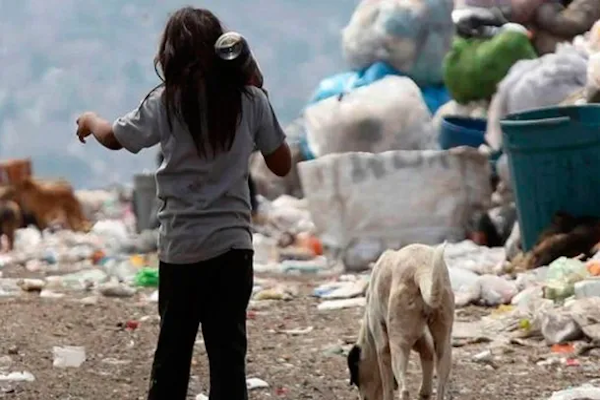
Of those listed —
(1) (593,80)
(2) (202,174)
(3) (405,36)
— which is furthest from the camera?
(3) (405,36)

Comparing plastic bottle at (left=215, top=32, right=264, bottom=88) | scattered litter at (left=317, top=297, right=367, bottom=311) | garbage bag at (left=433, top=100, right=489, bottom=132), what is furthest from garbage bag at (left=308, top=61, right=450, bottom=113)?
plastic bottle at (left=215, top=32, right=264, bottom=88)

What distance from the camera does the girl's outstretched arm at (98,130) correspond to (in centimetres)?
341

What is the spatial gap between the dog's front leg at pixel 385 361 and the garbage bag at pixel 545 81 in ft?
16.4

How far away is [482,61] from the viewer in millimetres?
10289

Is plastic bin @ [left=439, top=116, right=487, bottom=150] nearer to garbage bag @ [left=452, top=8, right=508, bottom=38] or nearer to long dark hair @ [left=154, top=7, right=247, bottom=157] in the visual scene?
garbage bag @ [left=452, top=8, right=508, bottom=38]

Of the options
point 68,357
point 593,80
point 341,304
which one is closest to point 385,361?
point 68,357

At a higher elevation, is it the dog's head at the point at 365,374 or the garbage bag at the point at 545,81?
the garbage bag at the point at 545,81

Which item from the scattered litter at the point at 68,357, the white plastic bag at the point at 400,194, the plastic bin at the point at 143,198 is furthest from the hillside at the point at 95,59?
the scattered litter at the point at 68,357

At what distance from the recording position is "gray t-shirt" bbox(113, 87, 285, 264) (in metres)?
3.38

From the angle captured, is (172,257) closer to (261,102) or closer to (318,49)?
(261,102)

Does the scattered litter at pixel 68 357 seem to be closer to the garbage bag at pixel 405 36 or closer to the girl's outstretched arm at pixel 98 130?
the girl's outstretched arm at pixel 98 130

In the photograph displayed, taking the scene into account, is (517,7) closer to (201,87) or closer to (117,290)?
(117,290)

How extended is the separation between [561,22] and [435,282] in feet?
24.1

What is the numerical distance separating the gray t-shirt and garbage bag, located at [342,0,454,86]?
848cm
